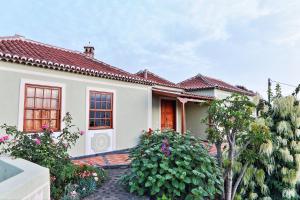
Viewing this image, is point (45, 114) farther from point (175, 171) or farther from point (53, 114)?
point (175, 171)

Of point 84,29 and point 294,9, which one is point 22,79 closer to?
point 84,29

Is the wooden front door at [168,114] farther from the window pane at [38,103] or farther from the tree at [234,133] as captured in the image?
the tree at [234,133]

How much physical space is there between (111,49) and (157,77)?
15.5 ft

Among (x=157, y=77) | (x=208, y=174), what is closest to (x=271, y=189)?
(x=208, y=174)

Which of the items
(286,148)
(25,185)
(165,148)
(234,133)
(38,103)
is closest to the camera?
(25,185)

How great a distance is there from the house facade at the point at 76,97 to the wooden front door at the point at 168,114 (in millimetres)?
132

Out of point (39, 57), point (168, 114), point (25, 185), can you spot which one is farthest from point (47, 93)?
point (168, 114)

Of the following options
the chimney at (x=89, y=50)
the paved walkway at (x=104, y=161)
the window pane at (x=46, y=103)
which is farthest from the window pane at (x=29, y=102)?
the chimney at (x=89, y=50)

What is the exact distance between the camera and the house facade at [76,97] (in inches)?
298

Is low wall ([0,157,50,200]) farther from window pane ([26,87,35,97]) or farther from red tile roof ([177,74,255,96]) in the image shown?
red tile roof ([177,74,255,96])

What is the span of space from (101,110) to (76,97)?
55.5 inches

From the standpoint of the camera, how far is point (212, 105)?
5930 mm

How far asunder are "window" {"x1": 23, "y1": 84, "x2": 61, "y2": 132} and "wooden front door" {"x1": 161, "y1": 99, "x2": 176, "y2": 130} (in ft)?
23.9

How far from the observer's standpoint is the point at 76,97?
9281mm
